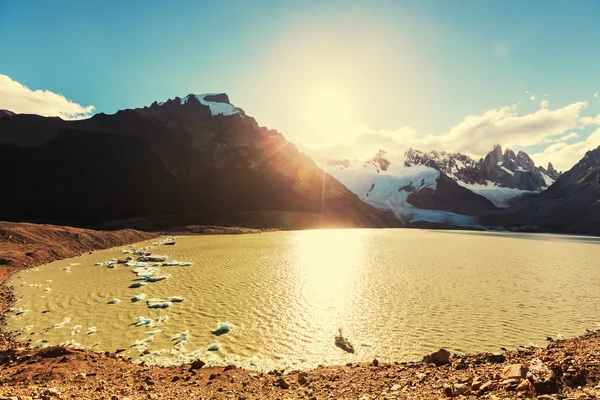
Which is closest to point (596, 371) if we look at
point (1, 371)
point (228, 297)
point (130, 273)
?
point (1, 371)

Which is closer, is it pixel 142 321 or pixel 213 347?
pixel 213 347

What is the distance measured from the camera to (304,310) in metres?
24.4

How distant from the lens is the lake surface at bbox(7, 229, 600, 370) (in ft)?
58.5

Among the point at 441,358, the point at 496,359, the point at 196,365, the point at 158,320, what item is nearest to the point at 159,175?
the point at 158,320

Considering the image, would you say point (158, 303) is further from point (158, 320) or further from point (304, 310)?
point (304, 310)

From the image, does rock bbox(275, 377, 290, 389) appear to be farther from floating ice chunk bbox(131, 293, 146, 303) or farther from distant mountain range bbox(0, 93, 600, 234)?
distant mountain range bbox(0, 93, 600, 234)

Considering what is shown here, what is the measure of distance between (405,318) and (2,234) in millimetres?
60556

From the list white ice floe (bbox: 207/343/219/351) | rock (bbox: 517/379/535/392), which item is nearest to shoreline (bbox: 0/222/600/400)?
rock (bbox: 517/379/535/392)

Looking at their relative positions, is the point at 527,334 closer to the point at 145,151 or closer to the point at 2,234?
the point at 2,234

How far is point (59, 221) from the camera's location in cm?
11119

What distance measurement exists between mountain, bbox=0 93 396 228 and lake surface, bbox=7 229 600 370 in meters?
87.6

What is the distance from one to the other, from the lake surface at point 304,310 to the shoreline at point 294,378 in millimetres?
1834

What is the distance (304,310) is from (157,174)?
13621 centimetres

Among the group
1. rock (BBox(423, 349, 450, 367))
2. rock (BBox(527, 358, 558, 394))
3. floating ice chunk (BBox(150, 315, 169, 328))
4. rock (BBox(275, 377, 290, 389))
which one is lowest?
floating ice chunk (BBox(150, 315, 169, 328))
